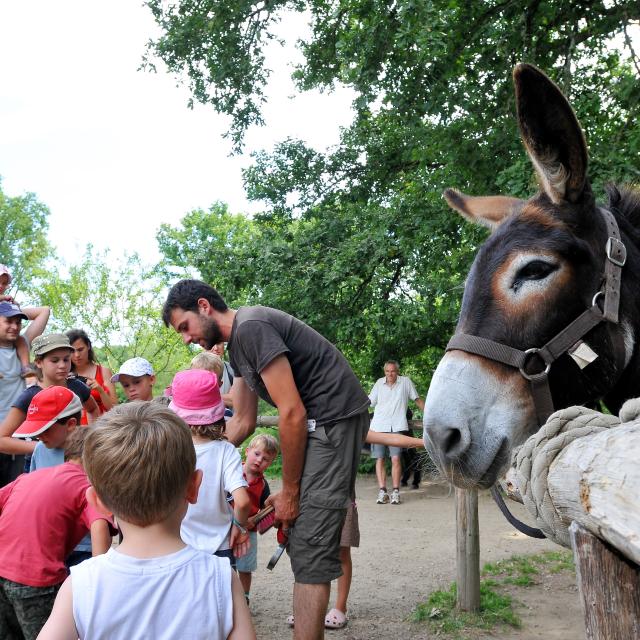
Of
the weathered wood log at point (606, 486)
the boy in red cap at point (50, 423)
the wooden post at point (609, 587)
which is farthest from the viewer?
the boy in red cap at point (50, 423)

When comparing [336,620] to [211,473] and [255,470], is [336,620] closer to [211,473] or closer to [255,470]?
[255,470]

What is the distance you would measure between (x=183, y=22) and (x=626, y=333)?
950 centimetres

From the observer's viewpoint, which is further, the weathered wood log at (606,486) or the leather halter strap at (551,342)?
the leather halter strap at (551,342)

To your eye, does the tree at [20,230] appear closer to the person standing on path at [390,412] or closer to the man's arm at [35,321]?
the person standing on path at [390,412]

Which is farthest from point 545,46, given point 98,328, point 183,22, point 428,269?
point 98,328

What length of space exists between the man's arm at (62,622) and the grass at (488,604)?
394 centimetres

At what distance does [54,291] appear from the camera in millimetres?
22719

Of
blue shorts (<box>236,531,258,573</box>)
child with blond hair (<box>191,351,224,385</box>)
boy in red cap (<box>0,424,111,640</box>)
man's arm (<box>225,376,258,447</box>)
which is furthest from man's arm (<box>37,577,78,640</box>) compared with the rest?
child with blond hair (<box>191,351,224,385</box>)

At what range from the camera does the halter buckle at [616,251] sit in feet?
7.77

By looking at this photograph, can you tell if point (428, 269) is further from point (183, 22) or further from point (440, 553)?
point (183, 22)

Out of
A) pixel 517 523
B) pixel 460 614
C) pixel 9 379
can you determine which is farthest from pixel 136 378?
pixel 517 523

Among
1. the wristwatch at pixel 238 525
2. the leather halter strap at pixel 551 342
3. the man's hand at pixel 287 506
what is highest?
the leather halter strap at pixel 551 342

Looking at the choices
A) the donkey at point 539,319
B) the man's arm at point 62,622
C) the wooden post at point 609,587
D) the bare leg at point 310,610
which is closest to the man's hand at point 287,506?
the bare leg at point 310,610

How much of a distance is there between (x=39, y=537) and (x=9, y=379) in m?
2.56
